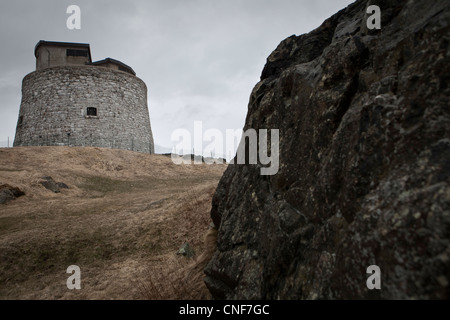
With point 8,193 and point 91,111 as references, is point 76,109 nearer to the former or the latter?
point 91,111

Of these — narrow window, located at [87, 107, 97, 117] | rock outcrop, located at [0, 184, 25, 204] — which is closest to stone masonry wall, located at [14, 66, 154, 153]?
narrow window, located at [87, 107, 97, 117]

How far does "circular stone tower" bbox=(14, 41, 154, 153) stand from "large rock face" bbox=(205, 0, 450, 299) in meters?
31.0

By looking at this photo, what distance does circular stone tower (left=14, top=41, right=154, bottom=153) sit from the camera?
104 feet

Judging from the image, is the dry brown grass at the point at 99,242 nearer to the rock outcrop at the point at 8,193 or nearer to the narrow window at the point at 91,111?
the rock outcrop at the point at 8,193

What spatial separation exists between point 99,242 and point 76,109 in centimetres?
2662

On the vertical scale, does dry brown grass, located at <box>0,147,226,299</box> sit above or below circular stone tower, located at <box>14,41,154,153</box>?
below

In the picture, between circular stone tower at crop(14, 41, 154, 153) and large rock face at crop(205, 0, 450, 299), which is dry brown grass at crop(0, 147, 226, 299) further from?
circular stone tower at crop(14, 41, 154, 153)

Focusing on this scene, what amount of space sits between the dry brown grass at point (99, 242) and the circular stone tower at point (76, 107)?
13.0 m

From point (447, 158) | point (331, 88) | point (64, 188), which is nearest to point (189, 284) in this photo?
point (331, 88)

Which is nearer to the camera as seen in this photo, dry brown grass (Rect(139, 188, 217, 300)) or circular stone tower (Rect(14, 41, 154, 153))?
dry brown grass (Rect(139, 188, 217, 300))

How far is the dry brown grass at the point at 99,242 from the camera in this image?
277 inches

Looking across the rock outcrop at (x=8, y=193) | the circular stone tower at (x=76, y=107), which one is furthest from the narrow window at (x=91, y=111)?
the rock outcrop at (x=8, y=193)

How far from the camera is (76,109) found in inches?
1265

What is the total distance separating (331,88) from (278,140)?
49.1 inches
